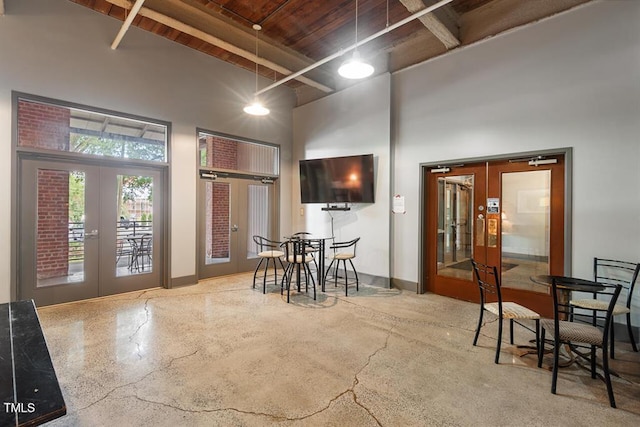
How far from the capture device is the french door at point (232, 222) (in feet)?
18.4

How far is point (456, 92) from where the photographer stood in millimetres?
4438

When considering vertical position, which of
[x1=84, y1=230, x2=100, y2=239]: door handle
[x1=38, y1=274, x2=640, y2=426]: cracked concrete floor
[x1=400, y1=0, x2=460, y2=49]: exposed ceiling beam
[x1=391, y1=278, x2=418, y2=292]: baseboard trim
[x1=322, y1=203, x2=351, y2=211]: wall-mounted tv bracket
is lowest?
[x1=38, y1=274, x2=640, y2=426]: cracked concrete floor

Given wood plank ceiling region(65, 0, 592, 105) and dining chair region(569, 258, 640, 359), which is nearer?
dining chair region(569, 258, 640, 359)

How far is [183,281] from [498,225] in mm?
4987

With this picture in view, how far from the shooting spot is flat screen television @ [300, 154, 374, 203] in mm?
5289

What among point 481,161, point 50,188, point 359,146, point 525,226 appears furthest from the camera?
point 359,146

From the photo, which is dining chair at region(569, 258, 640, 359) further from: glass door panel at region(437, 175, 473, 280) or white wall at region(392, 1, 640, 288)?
glass door panel at region(437, 175, 473, 280)

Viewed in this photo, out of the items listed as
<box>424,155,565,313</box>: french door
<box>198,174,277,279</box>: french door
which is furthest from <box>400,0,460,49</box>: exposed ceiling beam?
<box>198,174,277,279</box>: french door

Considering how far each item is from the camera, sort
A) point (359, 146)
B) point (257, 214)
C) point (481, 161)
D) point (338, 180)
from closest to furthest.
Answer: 1. point (481, 161)
2. point (359, 146)
3. point (338, 180)
4. point (257, 214)

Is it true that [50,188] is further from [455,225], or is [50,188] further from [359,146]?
[455,225]

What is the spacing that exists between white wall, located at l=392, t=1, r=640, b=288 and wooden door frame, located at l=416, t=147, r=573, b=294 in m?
0.06

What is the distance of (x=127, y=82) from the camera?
4.57m

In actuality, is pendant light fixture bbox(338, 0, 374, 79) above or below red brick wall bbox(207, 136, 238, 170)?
above

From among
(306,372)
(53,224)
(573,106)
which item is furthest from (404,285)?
(53,224)
